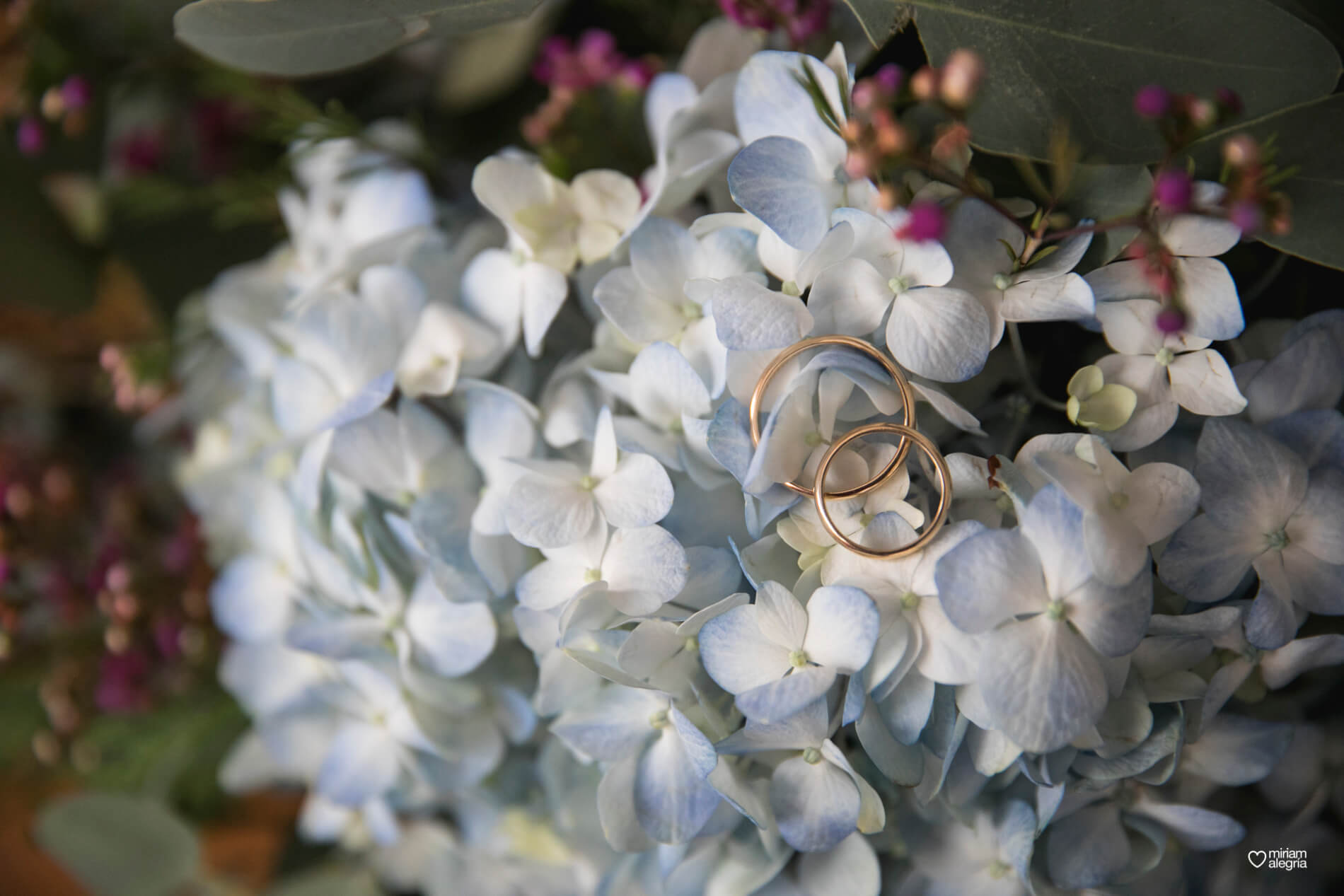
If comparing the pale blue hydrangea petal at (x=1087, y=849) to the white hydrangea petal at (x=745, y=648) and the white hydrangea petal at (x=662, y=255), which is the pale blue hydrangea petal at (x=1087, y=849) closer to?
the white hydrangea petal at (x=745, y=648)

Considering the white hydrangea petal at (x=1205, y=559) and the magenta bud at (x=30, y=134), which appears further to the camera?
the magenta bud at (x=30, y=134)

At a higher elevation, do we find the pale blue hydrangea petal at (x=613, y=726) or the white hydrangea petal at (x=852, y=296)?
the white hydrangea petal at (x=852, y=296)

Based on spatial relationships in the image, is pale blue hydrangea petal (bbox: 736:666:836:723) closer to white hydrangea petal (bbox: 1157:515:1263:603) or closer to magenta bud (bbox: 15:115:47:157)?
white hydrangea petal (bbox: 1157:515:1263:603)

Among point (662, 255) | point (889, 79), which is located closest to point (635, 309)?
point (662, 255)

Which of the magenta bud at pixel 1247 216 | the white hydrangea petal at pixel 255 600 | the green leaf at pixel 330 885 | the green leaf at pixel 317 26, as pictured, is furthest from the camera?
the green leaf at pixel 330 885

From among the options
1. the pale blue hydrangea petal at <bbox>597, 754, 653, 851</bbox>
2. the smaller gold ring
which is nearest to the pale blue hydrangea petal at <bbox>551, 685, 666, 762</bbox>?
the pale blue hydrangea petal at <bbox>597, 754, 653, 851</bbox>

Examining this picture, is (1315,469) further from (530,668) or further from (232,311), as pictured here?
(232,311)

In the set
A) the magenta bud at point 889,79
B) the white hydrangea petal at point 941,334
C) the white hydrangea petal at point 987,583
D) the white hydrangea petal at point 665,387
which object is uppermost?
the magenta bud at point 889,79

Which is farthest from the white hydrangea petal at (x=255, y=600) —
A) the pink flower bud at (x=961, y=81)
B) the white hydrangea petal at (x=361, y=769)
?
the pink flower bud at (x=961, y=81)
